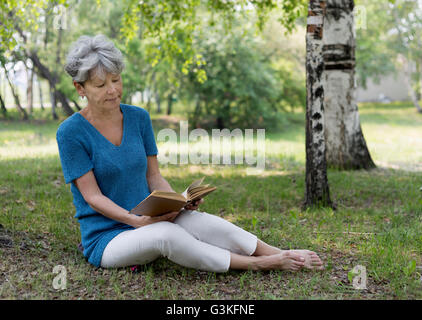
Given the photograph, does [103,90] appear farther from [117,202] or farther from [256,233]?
[256,233]

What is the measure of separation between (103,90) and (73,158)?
526 millimetres

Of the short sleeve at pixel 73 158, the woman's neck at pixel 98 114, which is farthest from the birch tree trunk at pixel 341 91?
the short sleeve at pixel 73 158

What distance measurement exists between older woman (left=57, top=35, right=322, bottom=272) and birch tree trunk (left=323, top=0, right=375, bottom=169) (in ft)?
14.8

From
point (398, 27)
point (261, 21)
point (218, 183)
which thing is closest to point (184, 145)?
point (261, 21)

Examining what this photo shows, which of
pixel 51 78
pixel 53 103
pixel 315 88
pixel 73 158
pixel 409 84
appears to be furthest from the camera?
pixel 409 84

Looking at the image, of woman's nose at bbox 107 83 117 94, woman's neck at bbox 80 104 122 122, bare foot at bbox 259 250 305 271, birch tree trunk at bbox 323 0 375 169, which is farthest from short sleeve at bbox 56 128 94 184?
birch tree trunk at bbox 323 0 375 169

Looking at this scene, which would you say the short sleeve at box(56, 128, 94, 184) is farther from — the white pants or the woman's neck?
the white pants

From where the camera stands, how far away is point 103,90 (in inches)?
125

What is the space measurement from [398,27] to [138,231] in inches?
1077

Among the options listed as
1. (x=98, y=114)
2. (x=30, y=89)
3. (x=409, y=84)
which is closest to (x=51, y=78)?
(x=30, y=89)

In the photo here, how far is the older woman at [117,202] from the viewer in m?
3.09

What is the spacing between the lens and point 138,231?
311 centimetres

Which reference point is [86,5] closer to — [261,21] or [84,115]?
[261,21]

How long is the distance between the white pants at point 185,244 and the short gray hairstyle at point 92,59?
44.5 inches
